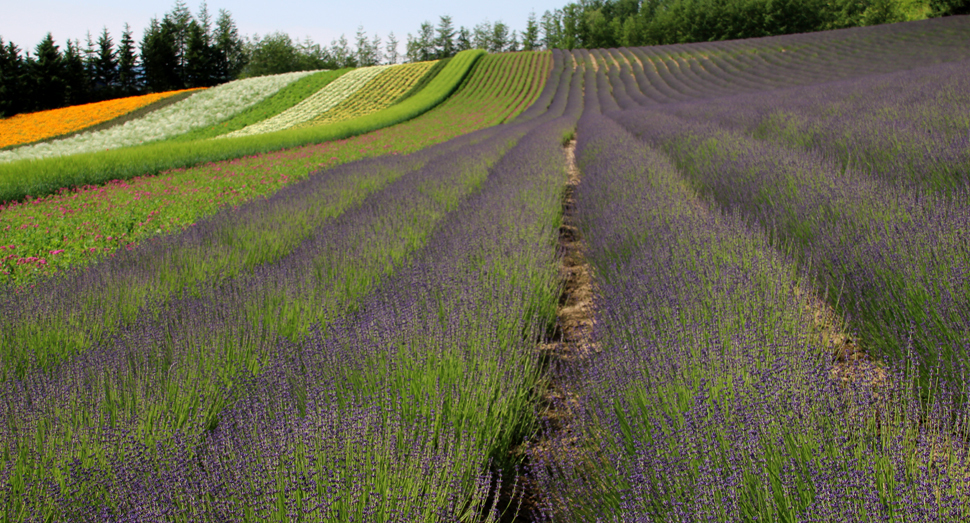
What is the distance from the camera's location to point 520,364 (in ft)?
7.10

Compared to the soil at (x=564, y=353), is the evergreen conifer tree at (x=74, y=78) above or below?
above

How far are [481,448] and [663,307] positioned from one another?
96cm

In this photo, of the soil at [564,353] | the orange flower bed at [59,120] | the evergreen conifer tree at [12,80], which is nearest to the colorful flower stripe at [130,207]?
the soil at [564,353]

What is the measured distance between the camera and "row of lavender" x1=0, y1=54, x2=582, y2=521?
1.20 m

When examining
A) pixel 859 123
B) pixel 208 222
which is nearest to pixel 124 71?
pixel 208 222

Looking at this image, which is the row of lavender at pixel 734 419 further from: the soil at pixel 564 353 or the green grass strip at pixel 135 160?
the green grass strip at pixel 135 160

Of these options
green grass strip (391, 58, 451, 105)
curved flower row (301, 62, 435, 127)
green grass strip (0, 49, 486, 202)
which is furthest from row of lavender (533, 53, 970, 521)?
green grass strip (391, 58, 451, 105)

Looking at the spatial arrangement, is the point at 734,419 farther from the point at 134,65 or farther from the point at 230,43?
the point at 230,43

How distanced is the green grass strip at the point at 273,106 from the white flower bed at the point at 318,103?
0.46 metres

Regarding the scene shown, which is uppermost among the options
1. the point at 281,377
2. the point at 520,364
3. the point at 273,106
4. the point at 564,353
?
the point at 273,106

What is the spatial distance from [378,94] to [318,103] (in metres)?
3.39

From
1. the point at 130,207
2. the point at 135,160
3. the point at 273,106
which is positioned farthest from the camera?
the point at 273,106

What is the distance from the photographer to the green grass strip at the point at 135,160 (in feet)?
25.7

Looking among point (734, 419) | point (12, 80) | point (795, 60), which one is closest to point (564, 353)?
point (734, 419)
